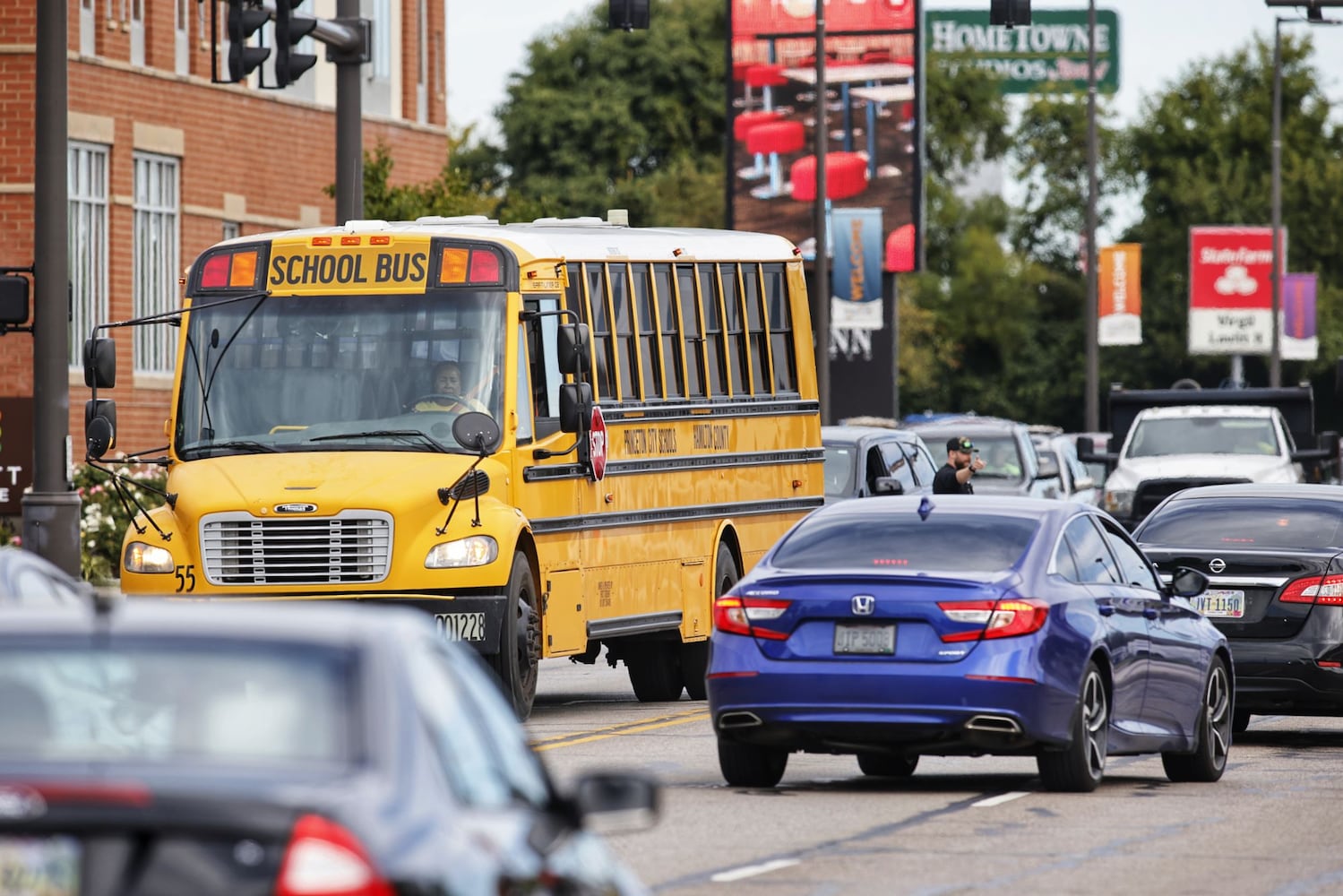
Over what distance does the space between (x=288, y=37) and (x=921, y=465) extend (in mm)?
6673

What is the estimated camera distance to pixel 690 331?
20375 mm

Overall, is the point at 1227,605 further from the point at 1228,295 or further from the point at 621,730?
the point at 1228,295

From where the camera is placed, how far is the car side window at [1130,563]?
14781 mm

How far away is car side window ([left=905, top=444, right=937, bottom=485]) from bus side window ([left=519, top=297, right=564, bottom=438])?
8.00 meters

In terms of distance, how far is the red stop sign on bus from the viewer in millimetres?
18469

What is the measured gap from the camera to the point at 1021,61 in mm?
104062

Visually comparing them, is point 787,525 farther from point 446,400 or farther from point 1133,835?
point 1133,835

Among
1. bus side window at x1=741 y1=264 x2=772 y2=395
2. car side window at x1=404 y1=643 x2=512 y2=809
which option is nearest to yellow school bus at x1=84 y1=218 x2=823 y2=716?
bus side window at x1=741 y1=264 x2=772 y2=395

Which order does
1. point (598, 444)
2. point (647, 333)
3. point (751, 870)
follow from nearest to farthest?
point (751, 870) < point (598, 444) < point (647, 333)

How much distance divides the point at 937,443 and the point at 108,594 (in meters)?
30.6

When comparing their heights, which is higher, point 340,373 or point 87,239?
point 87,239

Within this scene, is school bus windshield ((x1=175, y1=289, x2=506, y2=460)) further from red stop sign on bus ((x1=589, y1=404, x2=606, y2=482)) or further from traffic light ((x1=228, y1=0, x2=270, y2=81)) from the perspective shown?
traffic light ((x1=228, y1=0, x2=270, y2=81))

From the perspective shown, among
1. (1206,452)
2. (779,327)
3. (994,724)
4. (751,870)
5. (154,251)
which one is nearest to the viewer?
(751,870)

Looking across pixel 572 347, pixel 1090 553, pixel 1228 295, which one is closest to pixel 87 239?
pixel 572 347
